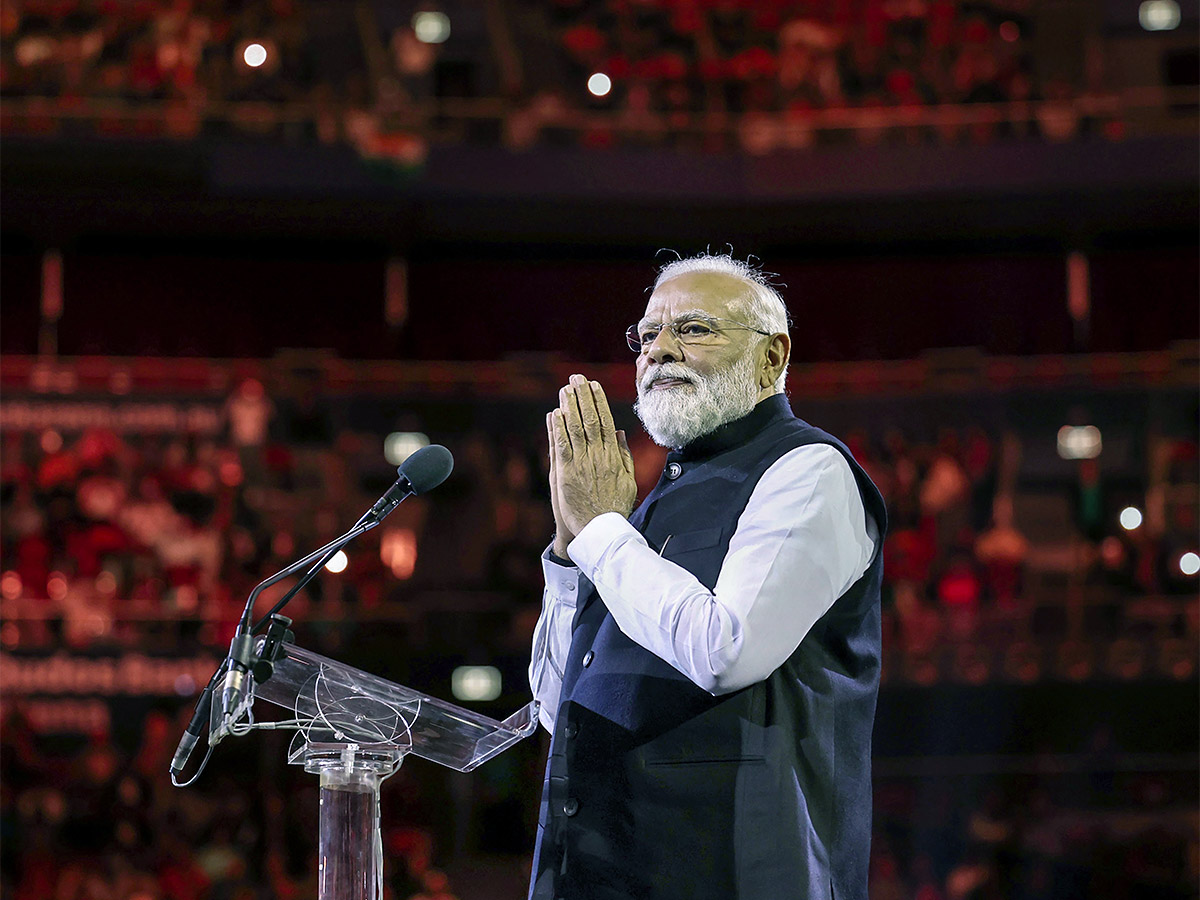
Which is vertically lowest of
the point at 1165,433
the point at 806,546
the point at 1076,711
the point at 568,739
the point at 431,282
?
the point at 1076,711

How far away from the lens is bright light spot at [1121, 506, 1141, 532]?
5.79 m

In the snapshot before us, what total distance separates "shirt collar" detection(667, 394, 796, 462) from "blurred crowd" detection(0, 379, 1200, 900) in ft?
8.91

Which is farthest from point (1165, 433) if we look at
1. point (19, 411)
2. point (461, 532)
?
point (19, 411)

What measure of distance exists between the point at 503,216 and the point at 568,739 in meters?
5.83

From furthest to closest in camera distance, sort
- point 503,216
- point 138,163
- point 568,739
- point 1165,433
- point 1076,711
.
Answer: point 503,216 < point 138,163 < point 1165,433 < point 1076,711 < point 568,739

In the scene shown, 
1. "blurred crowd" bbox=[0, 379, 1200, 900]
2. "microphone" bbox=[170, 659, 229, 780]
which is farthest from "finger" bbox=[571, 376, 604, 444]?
"blurred crowd" bbox=[0, 379, 1200, 900]

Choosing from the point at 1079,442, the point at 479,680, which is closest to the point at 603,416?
the point at 479,680

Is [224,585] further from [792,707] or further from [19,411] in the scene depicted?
[792,707]

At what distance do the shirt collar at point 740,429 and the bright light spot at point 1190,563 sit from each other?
182 inches

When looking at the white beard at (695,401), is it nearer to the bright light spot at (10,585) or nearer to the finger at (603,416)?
the finger at (603,416)

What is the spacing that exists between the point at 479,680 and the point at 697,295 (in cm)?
402

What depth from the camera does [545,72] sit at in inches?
297

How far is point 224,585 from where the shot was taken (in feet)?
18.0

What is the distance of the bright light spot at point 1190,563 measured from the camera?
5.62m
